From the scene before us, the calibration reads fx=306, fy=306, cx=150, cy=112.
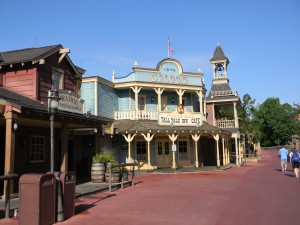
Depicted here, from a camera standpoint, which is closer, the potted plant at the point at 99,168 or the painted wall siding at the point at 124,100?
the potted plant at the point at 99,168

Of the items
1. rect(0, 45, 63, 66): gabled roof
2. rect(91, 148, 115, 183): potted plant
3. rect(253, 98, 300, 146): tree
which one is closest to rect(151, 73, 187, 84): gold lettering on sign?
rect(0, 45, 63, 66): gabled roof

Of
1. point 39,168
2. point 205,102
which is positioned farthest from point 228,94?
point 39,168

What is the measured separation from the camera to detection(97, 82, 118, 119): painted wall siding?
831 inches

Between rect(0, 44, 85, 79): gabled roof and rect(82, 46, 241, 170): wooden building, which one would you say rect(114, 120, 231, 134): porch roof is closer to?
rect(82, 46, 241, 170): wooden building

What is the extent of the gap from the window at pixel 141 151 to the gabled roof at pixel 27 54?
34.2 ft

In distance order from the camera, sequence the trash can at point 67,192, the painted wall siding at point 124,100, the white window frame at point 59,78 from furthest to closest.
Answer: the painted wall siding at point 124,100, the white window frame at point 59,78, the trash can at point 67,192

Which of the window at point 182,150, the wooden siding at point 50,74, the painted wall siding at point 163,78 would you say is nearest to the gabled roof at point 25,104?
the wooden siding at point 50,74

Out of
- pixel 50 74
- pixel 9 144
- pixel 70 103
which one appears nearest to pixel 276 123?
pixel 50 74

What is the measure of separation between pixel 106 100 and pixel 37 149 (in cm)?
849

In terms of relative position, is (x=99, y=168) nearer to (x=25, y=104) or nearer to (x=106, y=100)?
(x=25, y=104)

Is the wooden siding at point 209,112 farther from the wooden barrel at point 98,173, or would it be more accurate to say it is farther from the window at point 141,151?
the wooden barrel at point 98,173

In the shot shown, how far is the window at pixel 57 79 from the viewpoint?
14.7 metres

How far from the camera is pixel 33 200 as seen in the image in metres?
6.46

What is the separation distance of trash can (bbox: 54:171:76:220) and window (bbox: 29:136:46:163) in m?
6.63
